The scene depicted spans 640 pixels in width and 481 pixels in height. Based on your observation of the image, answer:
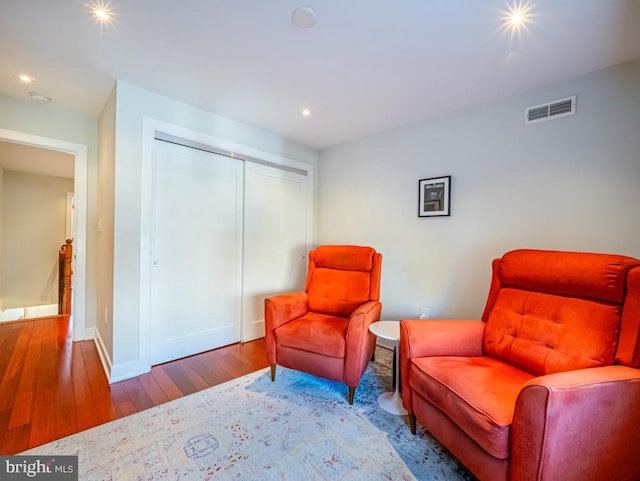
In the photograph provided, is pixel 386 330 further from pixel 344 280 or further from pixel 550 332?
pixel 550 332

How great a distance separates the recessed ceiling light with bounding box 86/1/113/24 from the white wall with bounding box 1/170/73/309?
4.99 m

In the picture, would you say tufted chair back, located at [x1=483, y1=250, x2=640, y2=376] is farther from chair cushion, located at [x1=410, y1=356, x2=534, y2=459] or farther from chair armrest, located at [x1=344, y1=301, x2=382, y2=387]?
chair armrest, located at [x1=344, y1=301, x2=382, y2=387]

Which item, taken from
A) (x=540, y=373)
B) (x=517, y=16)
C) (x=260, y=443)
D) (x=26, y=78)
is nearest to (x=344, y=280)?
(x=260, y=443)

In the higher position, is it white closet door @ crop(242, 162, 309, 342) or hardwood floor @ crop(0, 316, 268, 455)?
white closet door @ crop(242, 162, 309, 342)

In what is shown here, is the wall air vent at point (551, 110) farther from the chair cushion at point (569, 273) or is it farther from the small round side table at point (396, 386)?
the small round side table at point (396, 386)

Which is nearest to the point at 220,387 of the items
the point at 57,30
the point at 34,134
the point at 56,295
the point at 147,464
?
the point at 147,464

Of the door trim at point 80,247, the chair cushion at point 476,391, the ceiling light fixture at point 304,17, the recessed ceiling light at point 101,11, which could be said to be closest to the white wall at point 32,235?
the door trim at point 80,247

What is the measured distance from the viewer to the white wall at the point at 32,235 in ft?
15.4

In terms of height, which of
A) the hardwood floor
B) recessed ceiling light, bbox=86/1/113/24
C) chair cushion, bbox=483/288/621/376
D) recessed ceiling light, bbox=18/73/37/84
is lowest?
the hardwood floor

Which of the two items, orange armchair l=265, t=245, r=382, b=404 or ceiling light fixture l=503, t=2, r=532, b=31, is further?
orange armchair l=265, t=245, r=382, b=404

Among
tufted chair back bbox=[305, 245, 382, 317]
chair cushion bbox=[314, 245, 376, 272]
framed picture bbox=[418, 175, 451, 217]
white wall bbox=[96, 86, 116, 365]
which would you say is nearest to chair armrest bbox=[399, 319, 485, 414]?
tufted chair back bbox=[305, 245, 382, 317]

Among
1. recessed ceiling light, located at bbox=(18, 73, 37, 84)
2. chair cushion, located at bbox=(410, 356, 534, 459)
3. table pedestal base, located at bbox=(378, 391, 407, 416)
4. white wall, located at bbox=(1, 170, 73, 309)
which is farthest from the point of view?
white wall, located at bbox=(1, 170, 73, 309)

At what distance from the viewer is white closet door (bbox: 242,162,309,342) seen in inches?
121

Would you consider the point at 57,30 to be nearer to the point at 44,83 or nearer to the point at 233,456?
the point at 44,83
